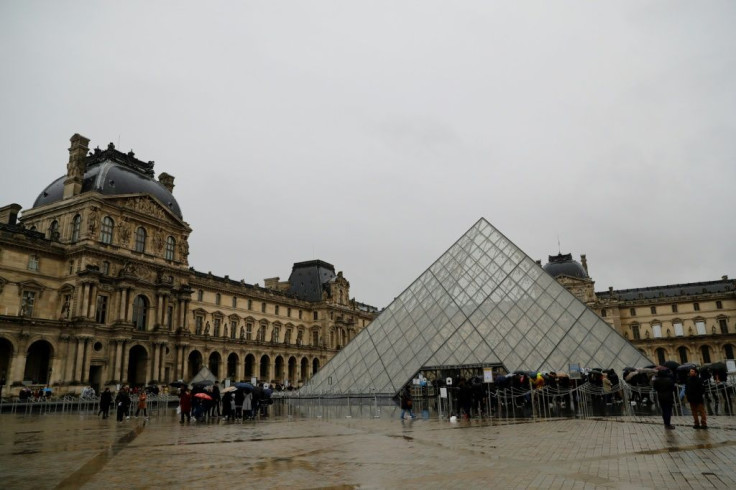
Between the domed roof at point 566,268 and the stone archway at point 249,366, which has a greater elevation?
the domed roof at point 566,268

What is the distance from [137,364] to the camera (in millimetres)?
38281

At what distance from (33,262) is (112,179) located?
26.1ft

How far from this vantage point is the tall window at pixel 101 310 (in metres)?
34.7

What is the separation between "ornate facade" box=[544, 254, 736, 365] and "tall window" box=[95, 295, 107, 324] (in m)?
50.6

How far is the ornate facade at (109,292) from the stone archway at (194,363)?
0.11 meters

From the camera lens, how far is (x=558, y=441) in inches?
353

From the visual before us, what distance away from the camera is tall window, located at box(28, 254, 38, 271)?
108 feet

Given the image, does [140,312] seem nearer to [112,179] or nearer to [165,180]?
[112,179]

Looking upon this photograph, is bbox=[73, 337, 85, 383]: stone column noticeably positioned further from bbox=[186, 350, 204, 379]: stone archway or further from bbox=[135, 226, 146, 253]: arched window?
bbox=[186, 350, 204, 379]: stone archway

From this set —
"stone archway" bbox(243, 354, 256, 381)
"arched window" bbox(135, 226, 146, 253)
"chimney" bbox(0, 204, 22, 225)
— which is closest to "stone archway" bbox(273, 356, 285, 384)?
"stone archway" bbox(243, 354, 256, 381)

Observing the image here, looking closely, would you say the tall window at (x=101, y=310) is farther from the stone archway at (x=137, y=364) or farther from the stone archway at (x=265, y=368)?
the stone archway at (x=265, y=368)

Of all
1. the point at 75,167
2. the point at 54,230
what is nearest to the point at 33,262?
the point at 54,230

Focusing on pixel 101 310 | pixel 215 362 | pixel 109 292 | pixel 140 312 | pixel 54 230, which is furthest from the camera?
pixel 215 362

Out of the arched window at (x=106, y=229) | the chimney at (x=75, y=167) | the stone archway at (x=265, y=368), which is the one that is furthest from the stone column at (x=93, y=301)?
the stone archway at (x=265, y=368)
